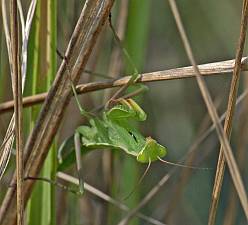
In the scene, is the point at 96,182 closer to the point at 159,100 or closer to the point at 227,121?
the point at 159,100

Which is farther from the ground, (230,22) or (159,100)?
(230,22)

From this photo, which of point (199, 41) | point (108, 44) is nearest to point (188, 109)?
point (199, 41)

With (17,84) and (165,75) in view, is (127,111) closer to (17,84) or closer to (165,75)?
(165,75)

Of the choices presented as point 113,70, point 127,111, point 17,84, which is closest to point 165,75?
point 127,111

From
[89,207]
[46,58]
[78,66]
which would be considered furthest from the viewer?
[89,207]

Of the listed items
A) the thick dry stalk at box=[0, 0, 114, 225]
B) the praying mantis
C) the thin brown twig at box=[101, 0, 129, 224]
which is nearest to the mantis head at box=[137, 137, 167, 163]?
the praying mantis

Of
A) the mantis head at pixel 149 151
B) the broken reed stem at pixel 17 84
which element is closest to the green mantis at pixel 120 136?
the mantis head at pixel 149 151

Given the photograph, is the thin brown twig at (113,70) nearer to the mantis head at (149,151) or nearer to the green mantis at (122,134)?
the green mantis at (122,134)

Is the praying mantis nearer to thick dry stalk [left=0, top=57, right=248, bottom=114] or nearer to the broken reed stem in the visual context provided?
thick dry stalk [left=0, top=57, right=248, bottom=114]

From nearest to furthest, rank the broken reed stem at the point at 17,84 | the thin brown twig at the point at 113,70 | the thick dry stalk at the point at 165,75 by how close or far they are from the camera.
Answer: the broken reed stem at the point at 17,84
the thick dry stalk at the point at 165,75
the thin brown twig at the point at 113,70
